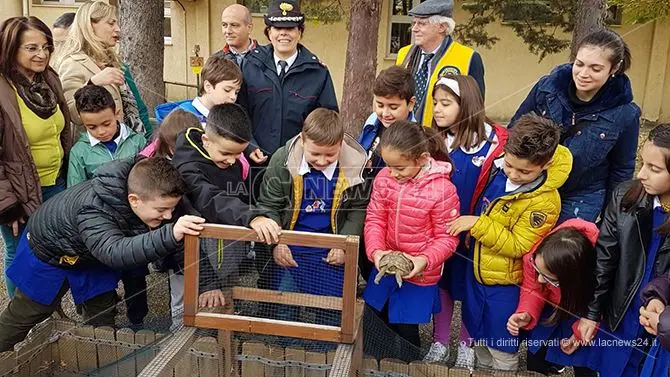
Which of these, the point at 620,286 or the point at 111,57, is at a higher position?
the point at 111,57

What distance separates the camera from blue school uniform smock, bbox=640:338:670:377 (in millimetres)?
2201

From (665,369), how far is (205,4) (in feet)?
40.0

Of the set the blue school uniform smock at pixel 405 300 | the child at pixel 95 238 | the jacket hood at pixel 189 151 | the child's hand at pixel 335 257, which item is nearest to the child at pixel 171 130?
the jacket hood at pixel 189 151

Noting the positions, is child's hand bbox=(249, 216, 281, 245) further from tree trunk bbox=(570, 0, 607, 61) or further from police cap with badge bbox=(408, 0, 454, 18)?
tree trunk bbox=(570, 0, 607, 61)

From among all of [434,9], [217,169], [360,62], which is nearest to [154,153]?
[217,169]

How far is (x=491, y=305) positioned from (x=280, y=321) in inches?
37.9

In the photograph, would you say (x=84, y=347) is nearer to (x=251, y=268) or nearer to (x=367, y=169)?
(x=251, y=268)

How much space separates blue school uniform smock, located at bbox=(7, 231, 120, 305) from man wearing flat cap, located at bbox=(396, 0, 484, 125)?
1.90 meters

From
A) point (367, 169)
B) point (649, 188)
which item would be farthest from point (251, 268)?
point (649, 188)

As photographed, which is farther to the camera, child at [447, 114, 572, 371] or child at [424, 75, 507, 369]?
child at [424, 75, 507, 369]

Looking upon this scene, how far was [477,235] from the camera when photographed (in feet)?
8.28

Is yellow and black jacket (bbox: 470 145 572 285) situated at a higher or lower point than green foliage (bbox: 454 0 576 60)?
lower

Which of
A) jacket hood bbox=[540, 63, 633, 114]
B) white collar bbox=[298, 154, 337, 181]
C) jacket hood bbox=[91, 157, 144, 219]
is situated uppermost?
jacket hood bbox=[540, 63, 633, 114]

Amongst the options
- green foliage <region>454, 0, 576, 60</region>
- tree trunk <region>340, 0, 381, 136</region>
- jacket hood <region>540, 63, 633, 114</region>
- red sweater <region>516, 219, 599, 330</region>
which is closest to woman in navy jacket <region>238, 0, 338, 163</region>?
jacket hood <region>540, 63, 633, 114</region>
